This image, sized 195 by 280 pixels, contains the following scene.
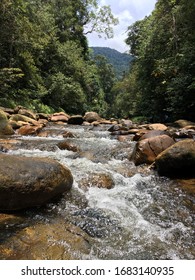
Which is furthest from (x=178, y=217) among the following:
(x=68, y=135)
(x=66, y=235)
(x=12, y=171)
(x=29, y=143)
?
(x=68, y=135)

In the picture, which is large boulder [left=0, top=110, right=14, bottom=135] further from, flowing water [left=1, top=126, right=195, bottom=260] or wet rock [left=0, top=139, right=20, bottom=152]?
flowing water [left=1, top=126, right=195, bottom=260]

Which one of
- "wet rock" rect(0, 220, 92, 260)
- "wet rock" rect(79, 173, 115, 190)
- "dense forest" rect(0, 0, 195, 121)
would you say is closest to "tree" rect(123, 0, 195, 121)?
"dense forest" rect(0, 0, 195, 121)

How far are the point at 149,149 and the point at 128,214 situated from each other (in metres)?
2.85

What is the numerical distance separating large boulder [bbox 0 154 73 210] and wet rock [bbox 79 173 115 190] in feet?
1.81

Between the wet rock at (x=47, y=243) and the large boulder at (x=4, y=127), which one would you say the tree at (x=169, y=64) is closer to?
the large boulder at (x=4, y=127)

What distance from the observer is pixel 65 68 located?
25250 mm

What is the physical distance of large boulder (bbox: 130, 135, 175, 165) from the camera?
264 inches

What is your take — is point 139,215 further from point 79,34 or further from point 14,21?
point 79,34

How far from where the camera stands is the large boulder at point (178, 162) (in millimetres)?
→ 5902

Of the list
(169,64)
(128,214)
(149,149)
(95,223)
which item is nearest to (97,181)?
(128,214)

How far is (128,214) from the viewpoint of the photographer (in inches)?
168

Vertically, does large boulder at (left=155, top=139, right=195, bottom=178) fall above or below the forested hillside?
below

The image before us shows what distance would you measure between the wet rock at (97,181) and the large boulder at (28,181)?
1.81ft

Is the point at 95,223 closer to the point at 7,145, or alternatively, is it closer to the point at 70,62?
the point at 7,145
